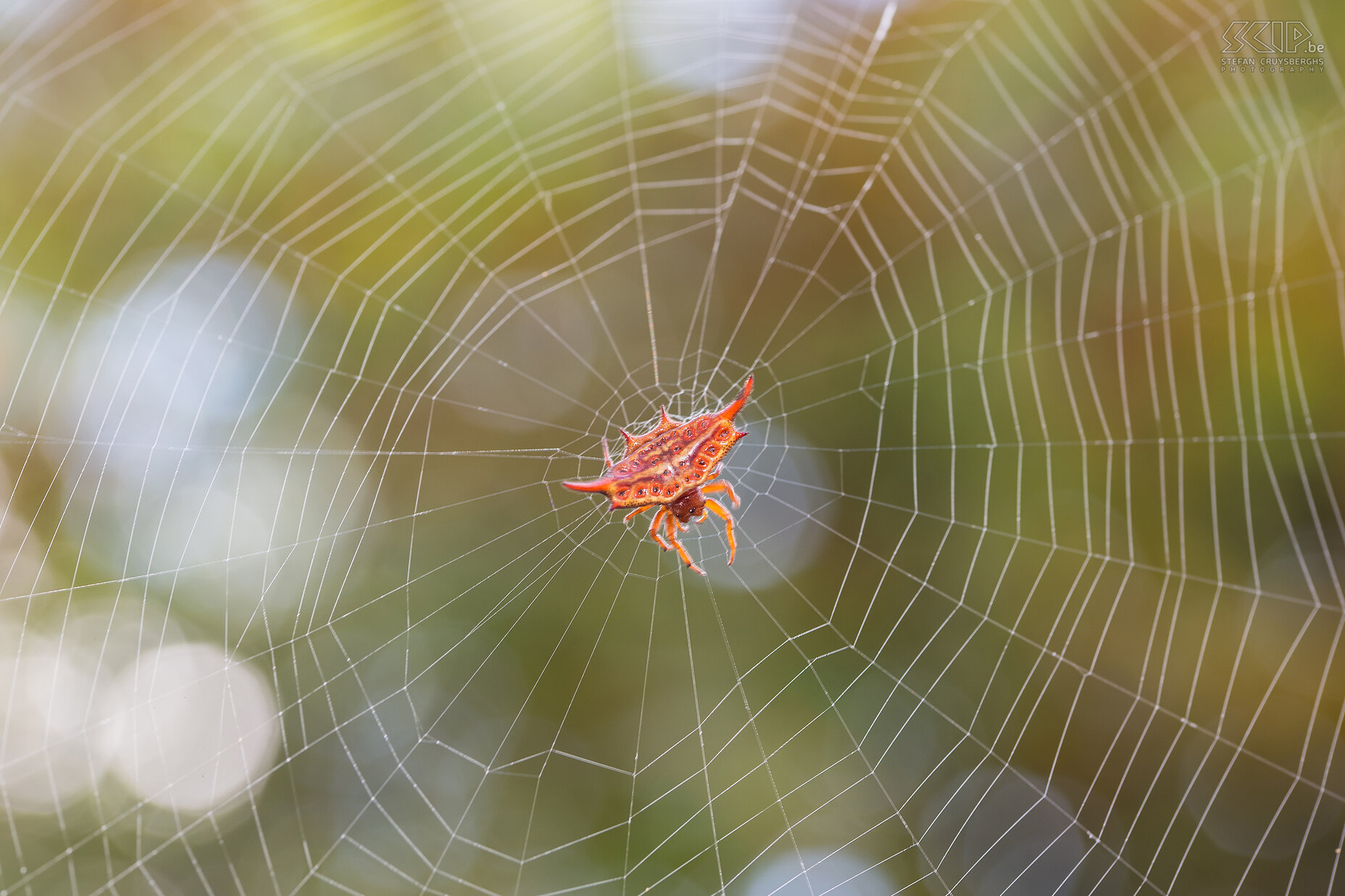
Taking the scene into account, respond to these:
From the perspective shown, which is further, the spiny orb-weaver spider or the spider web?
the spider web

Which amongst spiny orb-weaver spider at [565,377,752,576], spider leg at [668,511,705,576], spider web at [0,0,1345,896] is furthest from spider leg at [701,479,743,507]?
spider web at [0,0,1345,896]

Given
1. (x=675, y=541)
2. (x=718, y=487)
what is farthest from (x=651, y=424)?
(x=675, y=541)

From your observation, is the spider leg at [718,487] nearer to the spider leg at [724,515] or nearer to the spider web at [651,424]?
the spider leg at [724,515]

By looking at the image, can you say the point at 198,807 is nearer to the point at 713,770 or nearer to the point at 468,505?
the point at 468,505

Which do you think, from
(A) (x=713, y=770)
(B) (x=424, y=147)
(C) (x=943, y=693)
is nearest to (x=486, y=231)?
(B) (x=424, y=147)

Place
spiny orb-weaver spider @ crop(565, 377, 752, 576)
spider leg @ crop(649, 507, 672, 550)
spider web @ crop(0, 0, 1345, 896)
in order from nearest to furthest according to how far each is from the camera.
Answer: spiny orb-weaver spider @ crop(565, 377, 752, 576) → spider leg @ crop(649, 507, 672, 550) → spider web @ crop(0, 0, 1345, 896)

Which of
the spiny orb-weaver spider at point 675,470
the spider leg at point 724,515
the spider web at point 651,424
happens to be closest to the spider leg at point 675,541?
the spiny orb-weaver spider at point 675,470

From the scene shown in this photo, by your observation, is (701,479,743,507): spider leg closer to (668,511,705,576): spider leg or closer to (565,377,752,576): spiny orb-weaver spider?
(565,377,752,576): spiny orb-weaver spider
